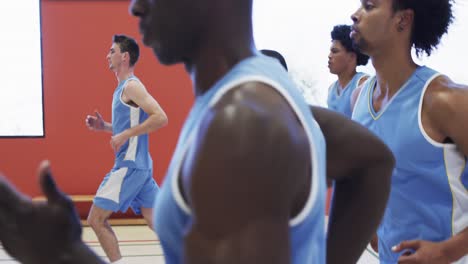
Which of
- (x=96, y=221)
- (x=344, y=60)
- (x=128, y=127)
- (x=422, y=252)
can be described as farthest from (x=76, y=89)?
(x=422, y=252)

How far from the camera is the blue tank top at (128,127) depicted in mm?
3357

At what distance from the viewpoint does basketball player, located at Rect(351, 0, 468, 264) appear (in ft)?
4.58

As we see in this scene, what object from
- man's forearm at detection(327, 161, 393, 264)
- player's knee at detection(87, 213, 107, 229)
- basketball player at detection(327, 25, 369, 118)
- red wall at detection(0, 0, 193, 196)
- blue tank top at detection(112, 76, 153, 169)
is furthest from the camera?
red wall at detection(0, 0, 193, 196)

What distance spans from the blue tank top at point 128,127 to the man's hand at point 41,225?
2765 millimetres

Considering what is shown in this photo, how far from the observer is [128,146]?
3395mm

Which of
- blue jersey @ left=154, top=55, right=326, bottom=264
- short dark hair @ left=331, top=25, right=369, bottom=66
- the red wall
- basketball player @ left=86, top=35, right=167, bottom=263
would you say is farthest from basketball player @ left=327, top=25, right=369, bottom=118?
blue jersey @ left=154, top=55, right=326, bottom=264

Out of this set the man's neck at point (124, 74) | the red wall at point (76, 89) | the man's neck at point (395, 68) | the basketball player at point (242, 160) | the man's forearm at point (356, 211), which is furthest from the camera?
the red wall at point (76, 89)

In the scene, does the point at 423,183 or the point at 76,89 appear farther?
the point at 76,89

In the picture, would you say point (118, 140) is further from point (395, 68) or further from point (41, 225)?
point (41, 225)

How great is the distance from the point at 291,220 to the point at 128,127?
297 cm

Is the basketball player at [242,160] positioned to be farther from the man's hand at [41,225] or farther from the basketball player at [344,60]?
the basketball player at [344,60]

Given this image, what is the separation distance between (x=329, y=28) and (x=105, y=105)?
8.12 feet

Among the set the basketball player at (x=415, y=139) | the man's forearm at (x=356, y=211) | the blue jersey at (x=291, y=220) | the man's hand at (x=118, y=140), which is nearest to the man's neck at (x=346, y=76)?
the man's hand at (x=118, y=140)

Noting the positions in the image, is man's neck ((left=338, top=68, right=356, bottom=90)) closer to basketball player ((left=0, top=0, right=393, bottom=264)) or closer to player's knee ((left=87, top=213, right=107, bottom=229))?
player's knee ((left=87, top=213, right=107, bottom=229))
